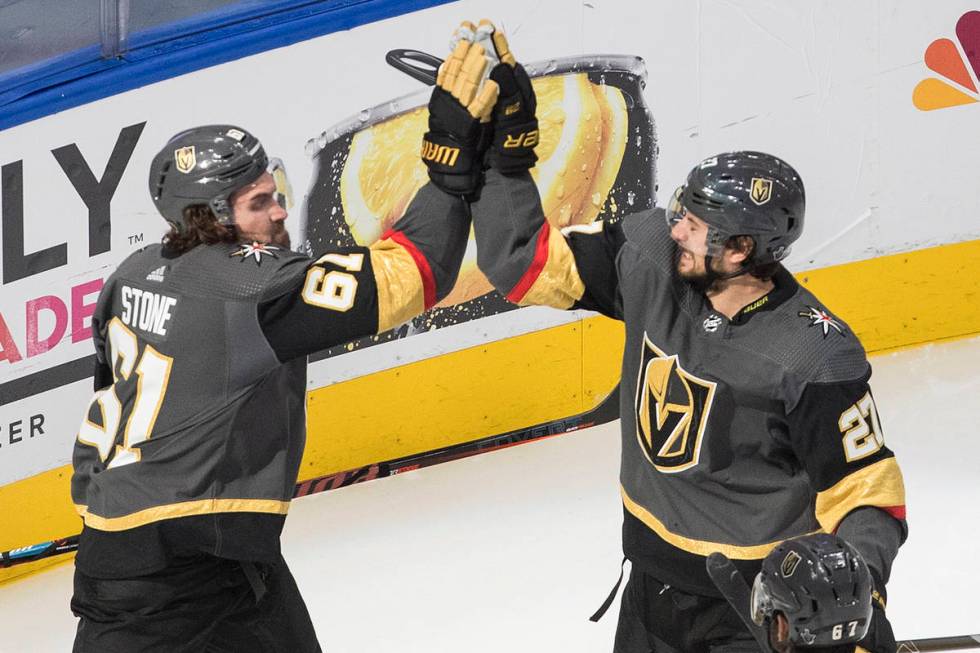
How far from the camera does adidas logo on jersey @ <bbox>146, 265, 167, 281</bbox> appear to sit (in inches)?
103

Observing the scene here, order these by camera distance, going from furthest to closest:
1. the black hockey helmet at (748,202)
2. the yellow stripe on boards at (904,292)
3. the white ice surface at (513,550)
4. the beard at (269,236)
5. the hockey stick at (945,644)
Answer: the yellow stripe on boards at (904,292)
the white ice surface at (513,550)
the hockey stick at (945,644)
the beard at (269,236)
the black hockey helmet at (748,202)

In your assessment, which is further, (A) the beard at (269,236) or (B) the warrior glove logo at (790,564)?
(A) the beard at (269,236)

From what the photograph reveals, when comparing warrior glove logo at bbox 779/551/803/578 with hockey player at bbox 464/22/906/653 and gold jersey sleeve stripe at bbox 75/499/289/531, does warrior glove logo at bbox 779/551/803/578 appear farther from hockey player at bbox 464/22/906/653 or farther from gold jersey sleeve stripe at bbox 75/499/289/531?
gold jersey sleeve stripe at bbox 75/499/289/531

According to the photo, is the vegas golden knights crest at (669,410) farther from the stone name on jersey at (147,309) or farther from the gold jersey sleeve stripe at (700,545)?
the stone name on jersey at (147,309)

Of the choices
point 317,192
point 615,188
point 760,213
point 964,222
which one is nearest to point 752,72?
point 615,188

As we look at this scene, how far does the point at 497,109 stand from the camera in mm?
2508

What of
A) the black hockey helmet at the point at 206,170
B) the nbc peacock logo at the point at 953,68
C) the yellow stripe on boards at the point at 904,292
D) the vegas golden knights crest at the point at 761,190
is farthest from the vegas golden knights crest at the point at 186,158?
the nbc peacock logo at the point at 953,68

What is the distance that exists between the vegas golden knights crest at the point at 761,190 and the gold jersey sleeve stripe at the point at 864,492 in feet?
1.61

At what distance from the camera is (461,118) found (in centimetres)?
247

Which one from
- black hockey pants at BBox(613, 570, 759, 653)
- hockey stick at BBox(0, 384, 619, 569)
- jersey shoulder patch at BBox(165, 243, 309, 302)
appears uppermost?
jersey shoulder patch at BBox(165, 243, 309, 302)

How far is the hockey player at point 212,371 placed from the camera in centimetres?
255

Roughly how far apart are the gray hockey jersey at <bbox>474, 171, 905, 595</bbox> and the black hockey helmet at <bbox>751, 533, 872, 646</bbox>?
0.88ft

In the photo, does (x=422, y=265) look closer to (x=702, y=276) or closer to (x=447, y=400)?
(x=702, y=276)

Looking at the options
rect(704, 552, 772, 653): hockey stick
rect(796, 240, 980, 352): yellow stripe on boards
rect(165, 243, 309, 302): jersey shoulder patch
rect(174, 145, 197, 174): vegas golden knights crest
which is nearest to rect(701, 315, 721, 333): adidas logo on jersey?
rect(704, 552, 772, 653): hockey stick
